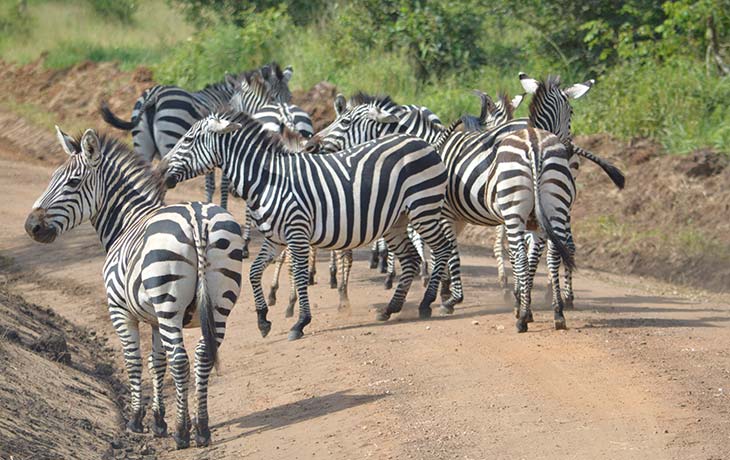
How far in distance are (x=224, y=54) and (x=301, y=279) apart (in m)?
15.8

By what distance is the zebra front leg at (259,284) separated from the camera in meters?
11.0

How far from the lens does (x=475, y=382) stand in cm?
862

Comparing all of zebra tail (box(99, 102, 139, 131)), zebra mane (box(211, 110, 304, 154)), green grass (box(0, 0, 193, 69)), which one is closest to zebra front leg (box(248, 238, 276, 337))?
zebra mane (box(211, 110, 304, 154))

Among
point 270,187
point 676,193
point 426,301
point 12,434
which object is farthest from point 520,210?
point 676,193

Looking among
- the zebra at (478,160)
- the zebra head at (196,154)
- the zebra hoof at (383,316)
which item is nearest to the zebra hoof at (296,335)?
the zebra hoof at (383,316)

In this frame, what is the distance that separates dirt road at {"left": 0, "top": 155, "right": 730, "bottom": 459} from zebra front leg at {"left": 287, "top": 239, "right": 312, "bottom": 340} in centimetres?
16

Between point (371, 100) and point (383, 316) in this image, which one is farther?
point (371, 100)

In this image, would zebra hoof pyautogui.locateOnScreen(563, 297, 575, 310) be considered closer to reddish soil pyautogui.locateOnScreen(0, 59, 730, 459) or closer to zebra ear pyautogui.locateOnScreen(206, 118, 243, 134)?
reddish soil pyautogui.locateOnScreen(0, 59, 730, 459)

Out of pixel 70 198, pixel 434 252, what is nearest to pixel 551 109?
pixel 434 252

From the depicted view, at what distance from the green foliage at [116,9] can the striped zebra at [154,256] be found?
82.1 ft

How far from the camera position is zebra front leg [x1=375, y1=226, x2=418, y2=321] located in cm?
1132

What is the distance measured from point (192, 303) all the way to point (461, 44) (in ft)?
53.3

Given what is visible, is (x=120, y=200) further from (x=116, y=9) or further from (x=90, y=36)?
(x=116, y=9)

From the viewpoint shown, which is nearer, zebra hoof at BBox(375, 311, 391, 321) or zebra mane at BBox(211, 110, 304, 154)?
zebra mane at BBox(211, 110, 304, 154)
